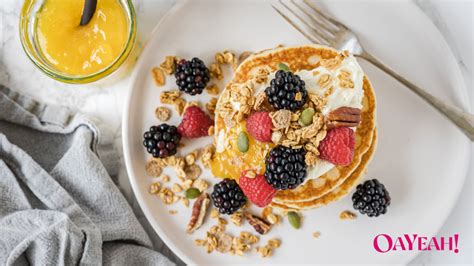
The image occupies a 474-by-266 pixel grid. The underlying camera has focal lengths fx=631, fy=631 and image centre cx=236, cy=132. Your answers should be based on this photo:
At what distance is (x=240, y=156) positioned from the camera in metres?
2.03

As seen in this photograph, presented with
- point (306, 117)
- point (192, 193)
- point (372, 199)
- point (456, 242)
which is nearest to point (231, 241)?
point (192, 193)

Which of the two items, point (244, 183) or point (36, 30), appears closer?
point (244, 183)

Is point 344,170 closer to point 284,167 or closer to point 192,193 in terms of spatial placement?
point 284,167

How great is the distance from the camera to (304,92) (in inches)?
76.2

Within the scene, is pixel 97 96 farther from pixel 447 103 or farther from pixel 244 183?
pixel 447 103

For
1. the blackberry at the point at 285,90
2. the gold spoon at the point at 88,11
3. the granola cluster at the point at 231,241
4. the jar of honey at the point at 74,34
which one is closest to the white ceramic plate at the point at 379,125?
the granola cluster at the point at 231,241

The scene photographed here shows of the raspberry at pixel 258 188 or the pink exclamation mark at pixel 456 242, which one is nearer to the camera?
the raspberry at pixel 258 188

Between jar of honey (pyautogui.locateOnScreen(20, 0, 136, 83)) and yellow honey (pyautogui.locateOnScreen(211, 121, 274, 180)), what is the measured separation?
1.71 ft

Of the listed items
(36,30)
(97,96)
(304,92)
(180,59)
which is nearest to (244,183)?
(304,92)

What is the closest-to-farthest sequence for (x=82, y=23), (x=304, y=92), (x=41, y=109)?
1. (x=304, y=92)
2. (x=82, y=23)
3. (x=41, y=109)

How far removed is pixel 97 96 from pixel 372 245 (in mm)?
1197

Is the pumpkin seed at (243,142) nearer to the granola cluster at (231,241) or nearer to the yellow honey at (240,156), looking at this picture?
the yellow honey at (240,156)

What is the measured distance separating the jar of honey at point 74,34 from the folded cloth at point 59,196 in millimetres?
247

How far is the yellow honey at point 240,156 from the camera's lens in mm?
2006
